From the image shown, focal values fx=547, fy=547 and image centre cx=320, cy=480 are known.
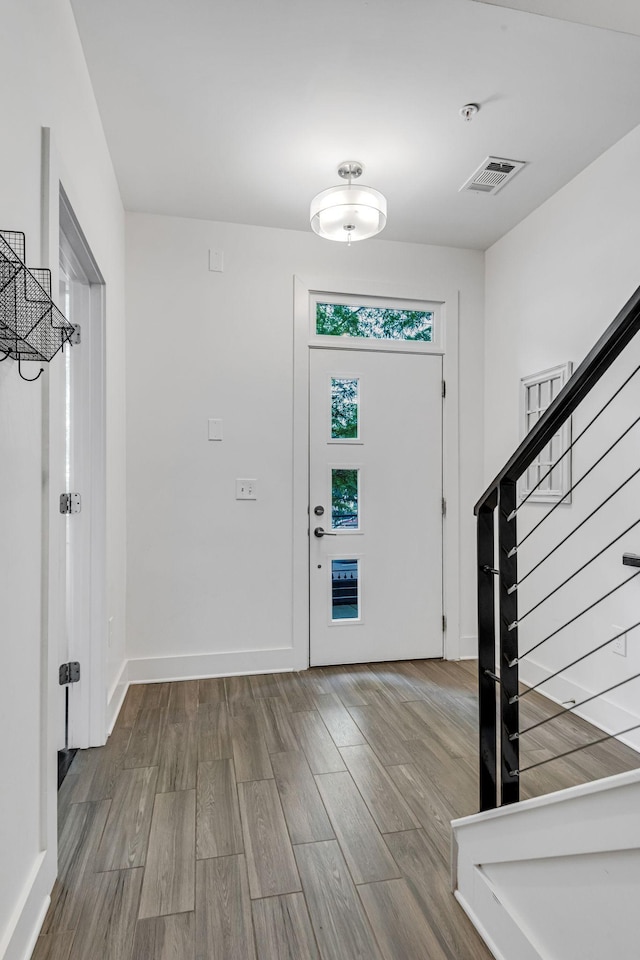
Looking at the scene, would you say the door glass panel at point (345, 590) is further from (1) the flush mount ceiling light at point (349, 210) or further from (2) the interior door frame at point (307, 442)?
(1) the flush mount ceiling light at point (349, 210)

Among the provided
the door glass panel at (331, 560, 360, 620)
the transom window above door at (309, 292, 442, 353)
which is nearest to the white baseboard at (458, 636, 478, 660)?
the door glass panel at (331, 560, 360, 620)

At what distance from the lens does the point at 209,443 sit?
3.27 metres

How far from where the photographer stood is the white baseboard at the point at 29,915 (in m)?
1.22

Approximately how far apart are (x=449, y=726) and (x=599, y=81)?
279 centimetres

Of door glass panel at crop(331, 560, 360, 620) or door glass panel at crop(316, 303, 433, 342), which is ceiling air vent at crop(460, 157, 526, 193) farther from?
door glass panel at crop(331, 560, 360, 620)

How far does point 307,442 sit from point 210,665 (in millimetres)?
1457

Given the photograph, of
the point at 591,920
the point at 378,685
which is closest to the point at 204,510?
the point at 378,685

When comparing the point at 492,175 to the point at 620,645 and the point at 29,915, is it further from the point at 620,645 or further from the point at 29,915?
the point at 29,915

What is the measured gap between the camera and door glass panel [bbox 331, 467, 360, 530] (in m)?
3.47

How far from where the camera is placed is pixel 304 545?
3395mm

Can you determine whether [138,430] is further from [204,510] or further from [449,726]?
[449,726]

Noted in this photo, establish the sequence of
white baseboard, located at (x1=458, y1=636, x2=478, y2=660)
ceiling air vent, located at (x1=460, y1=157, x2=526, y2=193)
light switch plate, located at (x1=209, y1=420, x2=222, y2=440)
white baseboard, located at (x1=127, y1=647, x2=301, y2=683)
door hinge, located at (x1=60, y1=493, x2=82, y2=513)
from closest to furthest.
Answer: door hinge, located at (x1=60, y1=493, x2=82, y2=513) < ceiling air vent, located at (x1=460, y1=157, x2=526, y2=193) < white baseboard, located at (x1=127, y1=647, x2=301, y2=683) < light switch plate, located at (x1=209, y1=420, x2=222, y2=440) < white baseboard, located at (x1=458, y1=636, x2=478, y2=660)

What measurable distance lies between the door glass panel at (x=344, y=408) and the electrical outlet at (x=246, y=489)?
59cm

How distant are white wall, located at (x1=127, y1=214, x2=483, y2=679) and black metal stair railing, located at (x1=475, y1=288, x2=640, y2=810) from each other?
148 cm
